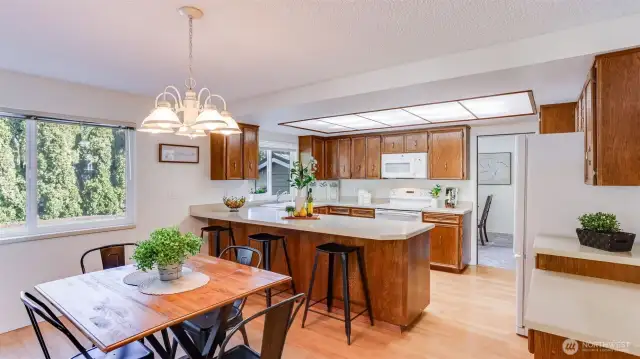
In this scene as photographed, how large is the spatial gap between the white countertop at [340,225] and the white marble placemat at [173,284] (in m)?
1.29

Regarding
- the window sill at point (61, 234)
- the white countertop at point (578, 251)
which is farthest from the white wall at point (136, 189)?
the white countertop at point (578, 251)

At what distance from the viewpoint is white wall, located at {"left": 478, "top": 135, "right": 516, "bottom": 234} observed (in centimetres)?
694

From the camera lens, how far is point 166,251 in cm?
183

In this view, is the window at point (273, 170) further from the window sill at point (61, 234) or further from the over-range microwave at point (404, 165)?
the window sill at point (61, 234)

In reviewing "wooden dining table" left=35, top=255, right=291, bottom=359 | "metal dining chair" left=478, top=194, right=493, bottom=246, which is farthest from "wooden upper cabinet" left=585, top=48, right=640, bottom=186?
"metal dining chair" left=478, top=194, right=493, bottom=246

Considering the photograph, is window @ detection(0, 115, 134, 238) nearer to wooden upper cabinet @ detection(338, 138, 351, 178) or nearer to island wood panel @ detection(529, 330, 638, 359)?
wooden upper cabinet @ detection(338, 138, 351, 178)

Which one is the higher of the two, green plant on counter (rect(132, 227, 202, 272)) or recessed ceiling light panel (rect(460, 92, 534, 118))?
recessed ceiling light panel (rect(460, 92, 534, 118))

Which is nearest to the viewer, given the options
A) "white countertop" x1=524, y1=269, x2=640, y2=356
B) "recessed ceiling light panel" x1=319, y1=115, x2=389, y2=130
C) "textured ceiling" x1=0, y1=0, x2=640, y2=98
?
"white countertop" x1=524, y1=269, x2=640, y2=356

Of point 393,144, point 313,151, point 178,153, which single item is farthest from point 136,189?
point 393,144

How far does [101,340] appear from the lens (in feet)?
4.25

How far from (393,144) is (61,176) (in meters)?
4.38

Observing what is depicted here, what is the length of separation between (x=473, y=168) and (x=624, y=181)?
10.2ft

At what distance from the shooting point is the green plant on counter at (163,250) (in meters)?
1.81

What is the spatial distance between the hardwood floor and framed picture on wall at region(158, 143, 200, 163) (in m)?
1.91
